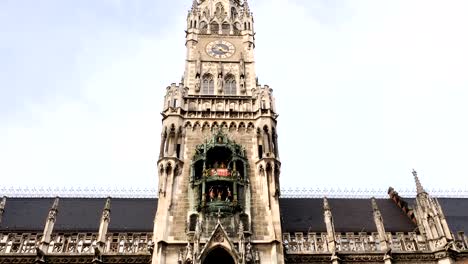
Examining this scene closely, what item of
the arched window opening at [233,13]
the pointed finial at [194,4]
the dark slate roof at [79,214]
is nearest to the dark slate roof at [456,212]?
the dark slate roof at [79,214]

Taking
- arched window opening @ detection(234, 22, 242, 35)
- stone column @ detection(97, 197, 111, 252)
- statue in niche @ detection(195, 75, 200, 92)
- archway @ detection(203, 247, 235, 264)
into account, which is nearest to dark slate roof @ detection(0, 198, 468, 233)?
stone column @ detection(97, 197, 111, 252)

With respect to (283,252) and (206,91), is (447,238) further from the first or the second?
(206,91)

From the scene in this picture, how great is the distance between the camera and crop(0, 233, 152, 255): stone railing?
27.7 m

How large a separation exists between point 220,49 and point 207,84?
14.9 feet

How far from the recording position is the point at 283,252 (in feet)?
86.8

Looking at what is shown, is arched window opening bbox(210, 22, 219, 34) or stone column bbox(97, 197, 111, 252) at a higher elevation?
arched window opening bbox(210, 22, 219, 34)

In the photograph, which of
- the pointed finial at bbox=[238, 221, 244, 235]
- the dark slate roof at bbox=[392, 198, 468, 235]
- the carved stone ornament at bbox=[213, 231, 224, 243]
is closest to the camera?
the carved stone ornament at bbox=[213, 231, 224, 243]

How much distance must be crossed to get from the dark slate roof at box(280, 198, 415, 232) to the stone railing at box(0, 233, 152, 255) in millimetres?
10011

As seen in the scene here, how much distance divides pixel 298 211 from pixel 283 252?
304 inches

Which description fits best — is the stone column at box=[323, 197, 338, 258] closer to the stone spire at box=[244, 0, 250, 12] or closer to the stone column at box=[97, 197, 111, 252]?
the stone column at box=[97, 197, 111, 252]

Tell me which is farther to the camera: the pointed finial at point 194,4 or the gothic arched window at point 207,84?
the pointed finial at point 194,4

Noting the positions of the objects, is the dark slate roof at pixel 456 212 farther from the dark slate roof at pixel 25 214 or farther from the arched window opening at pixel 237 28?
the dark slate roof at pixel 25 214

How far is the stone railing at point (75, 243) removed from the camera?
2772cm

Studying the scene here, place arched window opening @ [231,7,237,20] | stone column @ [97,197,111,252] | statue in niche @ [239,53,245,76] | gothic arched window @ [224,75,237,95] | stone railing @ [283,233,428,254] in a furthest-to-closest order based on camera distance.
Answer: arched window opening @ [231,7,237,20]
statue in niche @ [239,53,245,76]
gothic arched window @ [224,75,237,95]
stone railing @ [283,233,428,254]
stone column @ [97,197,111,252]
